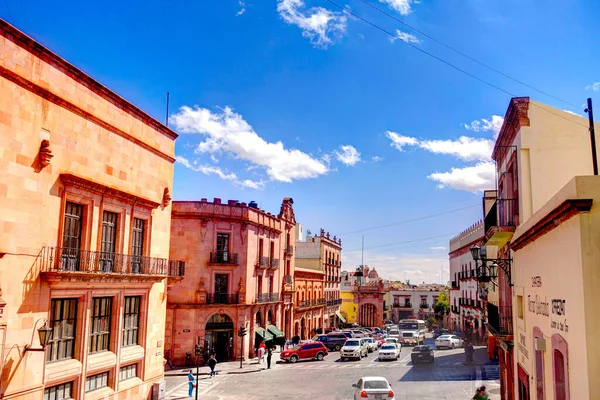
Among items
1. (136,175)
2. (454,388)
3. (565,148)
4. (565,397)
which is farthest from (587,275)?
(454,388)

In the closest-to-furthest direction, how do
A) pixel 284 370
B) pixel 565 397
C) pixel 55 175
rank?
1. pixel 565 397
2. pixel 55 175
3. pixel 284 370

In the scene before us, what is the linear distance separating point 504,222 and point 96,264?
14025 millimetres

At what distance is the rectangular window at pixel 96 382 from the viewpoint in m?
16.4

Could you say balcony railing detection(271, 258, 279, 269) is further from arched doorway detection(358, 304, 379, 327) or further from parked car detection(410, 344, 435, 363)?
arched doorway detection(358, 304, 379, 327)

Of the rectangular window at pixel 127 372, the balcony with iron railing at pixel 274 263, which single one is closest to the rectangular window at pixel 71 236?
the rectangular window at pixel 127 372

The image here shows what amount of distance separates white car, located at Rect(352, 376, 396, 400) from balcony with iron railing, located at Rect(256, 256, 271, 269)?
20381 millimetres

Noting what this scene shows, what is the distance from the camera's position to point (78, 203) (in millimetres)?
16141

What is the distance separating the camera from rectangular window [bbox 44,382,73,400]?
1482 centimetres

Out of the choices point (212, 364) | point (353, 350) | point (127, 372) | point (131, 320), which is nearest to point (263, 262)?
point (353, 350)

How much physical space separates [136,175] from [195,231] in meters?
17.1

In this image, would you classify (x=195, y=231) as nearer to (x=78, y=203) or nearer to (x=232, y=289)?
(x=232, y=289)

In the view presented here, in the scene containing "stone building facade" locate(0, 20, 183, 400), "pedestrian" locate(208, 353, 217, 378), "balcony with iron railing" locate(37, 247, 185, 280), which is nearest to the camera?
"stone building facade" locate(0, 20, 183, 400)

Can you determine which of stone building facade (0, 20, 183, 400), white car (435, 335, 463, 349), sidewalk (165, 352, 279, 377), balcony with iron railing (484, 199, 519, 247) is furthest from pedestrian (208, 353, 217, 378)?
white car (435, 335, 463, 349)

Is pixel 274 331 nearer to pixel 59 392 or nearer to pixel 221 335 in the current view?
pixel 221 335
